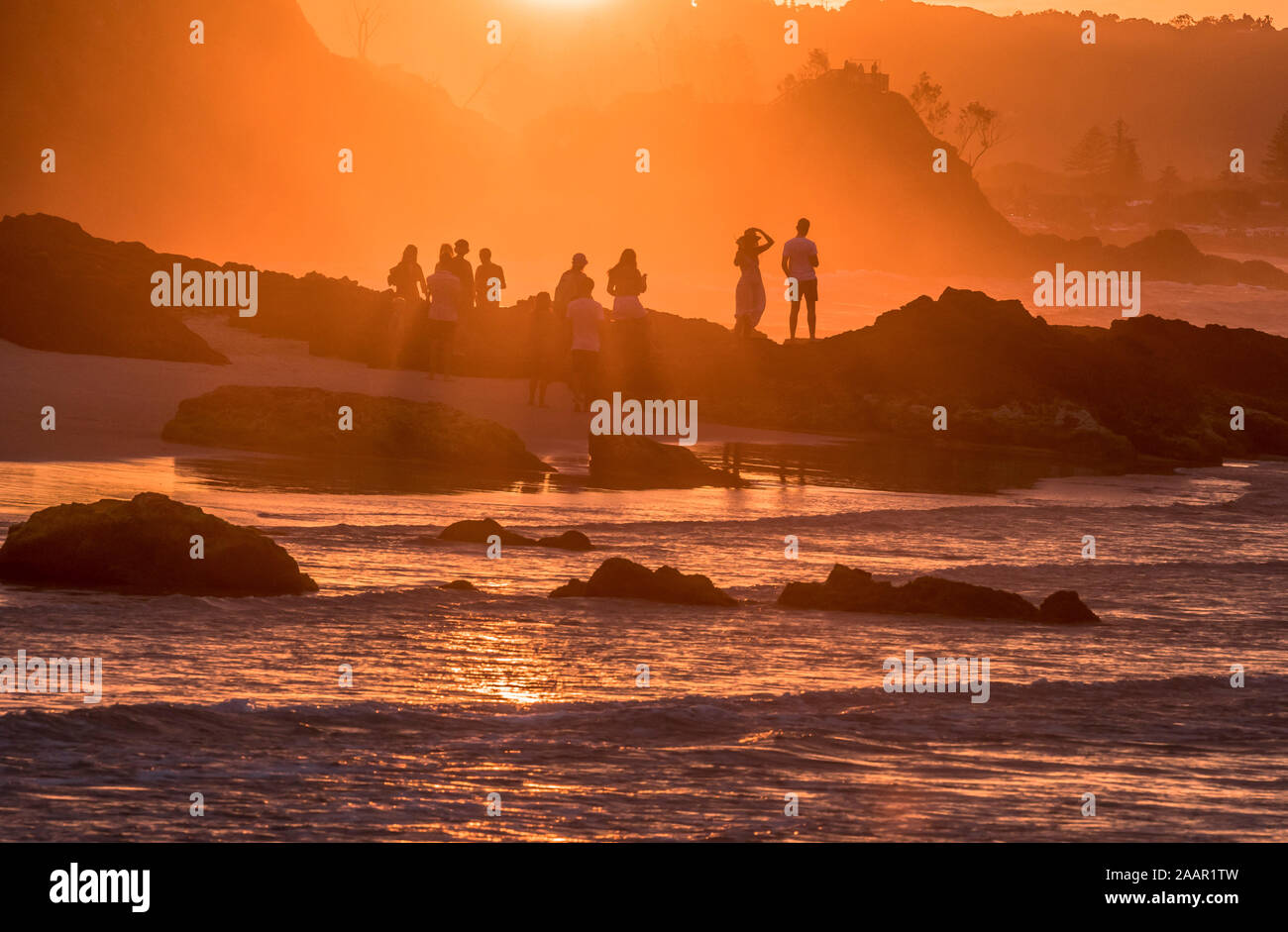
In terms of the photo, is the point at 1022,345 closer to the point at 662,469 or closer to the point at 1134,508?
the point at 1134,508

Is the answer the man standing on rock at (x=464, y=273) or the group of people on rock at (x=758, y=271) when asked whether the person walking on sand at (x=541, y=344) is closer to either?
the man standing on rock at (x=464, y=273)

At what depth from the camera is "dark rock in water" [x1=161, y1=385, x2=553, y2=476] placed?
15.5m

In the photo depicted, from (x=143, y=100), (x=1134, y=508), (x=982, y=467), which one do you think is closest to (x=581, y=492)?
(x=1134, y=508)

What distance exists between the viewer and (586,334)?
1744cm

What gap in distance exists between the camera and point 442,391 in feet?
66.9

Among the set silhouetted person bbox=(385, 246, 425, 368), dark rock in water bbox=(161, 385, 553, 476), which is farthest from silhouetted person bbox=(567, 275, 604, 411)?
silhouetted person bbox=(385, 246, 425, 368)

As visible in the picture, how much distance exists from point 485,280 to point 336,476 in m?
9.63

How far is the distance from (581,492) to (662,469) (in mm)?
1312

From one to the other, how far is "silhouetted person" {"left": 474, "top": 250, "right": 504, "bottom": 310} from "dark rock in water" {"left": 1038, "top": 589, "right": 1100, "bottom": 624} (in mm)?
13675

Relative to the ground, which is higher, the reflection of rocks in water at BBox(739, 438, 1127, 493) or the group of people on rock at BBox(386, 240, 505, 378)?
the group of people on rock at BBox(386, 240, 505, 378)

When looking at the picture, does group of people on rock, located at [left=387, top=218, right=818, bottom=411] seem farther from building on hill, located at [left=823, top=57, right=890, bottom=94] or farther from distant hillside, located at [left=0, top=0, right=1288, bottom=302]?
building on hill, located at [left=823, top=57, right=890, bottom=94]

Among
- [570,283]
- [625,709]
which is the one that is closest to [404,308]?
[570,283]

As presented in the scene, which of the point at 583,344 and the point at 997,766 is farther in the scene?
the point at 583,344

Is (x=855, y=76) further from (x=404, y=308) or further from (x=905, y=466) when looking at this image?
(x=905, y=466)
